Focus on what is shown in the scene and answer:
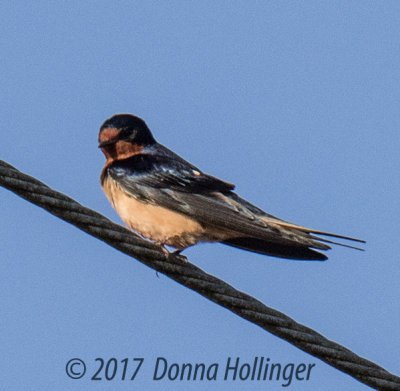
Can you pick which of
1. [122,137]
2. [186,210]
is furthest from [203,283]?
[122,137]

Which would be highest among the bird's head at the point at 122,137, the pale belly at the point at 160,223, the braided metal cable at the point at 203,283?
the bird's head at the point at 122,137

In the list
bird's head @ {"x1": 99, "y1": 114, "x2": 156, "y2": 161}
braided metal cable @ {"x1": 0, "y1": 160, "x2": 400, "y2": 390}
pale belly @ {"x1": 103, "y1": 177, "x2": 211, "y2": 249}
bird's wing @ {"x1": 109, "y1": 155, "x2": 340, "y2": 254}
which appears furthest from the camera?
bird's head @ {"x1": 99, "y1": 114, "x2": 156, "y2": 161}

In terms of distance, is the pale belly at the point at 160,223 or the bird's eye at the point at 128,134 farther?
the bird's eye at the point at 128,134

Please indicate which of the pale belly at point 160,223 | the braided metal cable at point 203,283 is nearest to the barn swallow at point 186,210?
the pale belly at point 160,223

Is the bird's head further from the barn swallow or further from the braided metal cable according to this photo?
the braided metal cable

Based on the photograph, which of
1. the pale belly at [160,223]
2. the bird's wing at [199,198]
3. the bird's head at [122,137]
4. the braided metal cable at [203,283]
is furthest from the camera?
the bird's head at [122,137]

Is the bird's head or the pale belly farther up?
the bird's head

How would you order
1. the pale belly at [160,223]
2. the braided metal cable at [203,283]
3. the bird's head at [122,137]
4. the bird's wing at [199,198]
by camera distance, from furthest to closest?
the bird's head at [122,137] → the pale belly at [160,223] → the bird's wing at [199,198] → the braided metal cable at [203,283]

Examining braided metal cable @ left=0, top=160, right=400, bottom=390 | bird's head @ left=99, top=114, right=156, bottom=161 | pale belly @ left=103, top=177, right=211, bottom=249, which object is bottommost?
braided metal cable @ left=0, top=160, right=400, bottom=390

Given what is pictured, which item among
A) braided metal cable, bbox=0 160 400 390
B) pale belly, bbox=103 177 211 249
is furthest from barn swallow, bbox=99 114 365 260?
braided metal cable, bbox=0 160 400 390

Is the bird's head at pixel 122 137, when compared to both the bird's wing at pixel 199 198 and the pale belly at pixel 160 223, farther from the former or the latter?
the pale belly at pixel 160 223
